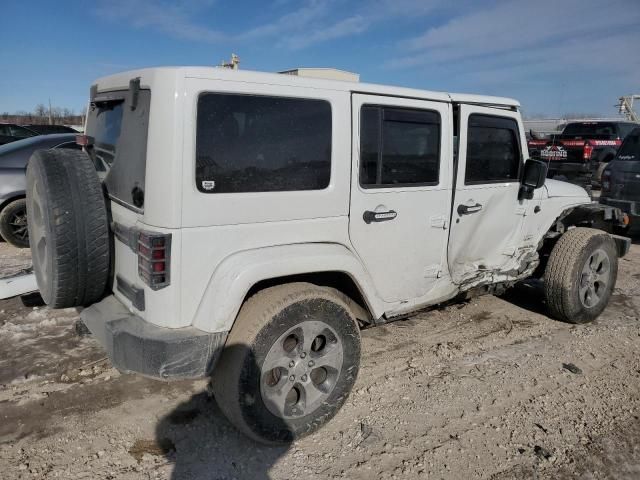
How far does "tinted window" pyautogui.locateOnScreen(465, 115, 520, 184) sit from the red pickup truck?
34.5ft

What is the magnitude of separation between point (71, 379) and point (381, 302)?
7.37ft

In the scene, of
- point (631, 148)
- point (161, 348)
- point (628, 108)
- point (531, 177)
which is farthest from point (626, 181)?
point (628, 108)

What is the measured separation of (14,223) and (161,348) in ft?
17.9

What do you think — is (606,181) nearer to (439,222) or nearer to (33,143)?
(439,222)

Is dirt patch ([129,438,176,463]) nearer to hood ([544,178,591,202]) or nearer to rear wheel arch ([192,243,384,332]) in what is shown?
rear wheel arch ([192,243,384,332])

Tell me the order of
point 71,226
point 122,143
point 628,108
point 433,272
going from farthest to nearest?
point 628,108 < point 433,272 < point 122,143 < point 71,226

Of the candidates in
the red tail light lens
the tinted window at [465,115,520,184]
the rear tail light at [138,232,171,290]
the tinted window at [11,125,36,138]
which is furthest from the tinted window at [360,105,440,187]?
the tinted window at [11,125,36,138]

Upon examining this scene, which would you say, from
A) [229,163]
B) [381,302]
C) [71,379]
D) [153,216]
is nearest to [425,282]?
[381,302]

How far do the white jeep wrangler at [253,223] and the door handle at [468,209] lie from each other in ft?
0.04

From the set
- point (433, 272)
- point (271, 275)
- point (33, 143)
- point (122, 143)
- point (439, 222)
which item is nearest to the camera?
point (271, 275)

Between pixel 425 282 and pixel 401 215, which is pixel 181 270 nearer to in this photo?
pixel 401 215

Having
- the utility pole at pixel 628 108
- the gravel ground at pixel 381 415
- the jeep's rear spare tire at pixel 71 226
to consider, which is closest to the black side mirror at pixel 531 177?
the gravel ground at pixel 381 415

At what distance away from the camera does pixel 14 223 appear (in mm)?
6684

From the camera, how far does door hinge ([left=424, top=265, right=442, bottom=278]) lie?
360 cm
